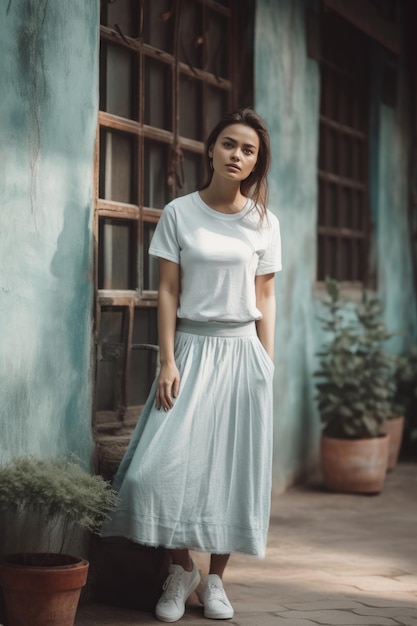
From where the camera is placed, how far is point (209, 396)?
4.03 meters

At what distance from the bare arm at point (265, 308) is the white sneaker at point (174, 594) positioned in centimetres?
89

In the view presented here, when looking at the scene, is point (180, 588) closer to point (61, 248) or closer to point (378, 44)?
point (61, 248)

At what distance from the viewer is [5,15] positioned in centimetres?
369

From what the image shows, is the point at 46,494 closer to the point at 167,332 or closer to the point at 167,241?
the point at 167,332

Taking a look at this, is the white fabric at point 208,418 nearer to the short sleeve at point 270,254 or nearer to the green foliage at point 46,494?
the short sleeve at point 270,254

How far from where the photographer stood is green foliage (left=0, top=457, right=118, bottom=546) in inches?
139

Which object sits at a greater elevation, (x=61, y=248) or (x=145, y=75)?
(x=145, y=75)

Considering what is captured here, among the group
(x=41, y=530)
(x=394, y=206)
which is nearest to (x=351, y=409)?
(x=394, y=206)

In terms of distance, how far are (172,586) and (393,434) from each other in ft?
12.9

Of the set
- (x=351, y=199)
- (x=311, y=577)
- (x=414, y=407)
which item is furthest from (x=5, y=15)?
(x=414, y=407)

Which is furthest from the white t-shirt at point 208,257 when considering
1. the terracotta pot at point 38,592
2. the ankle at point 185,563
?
the terracotta pot at point 38,592

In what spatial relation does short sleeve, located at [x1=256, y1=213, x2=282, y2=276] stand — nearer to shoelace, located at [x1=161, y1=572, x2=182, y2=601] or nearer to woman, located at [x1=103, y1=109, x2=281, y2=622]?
woman, located at [x1=103, y1=109, x2=281, y2=622]

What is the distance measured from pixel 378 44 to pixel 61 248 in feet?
16.0

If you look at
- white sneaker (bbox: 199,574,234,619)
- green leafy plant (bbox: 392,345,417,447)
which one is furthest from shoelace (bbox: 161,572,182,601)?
green leafy plant (bbox: 392,345,417,447)
